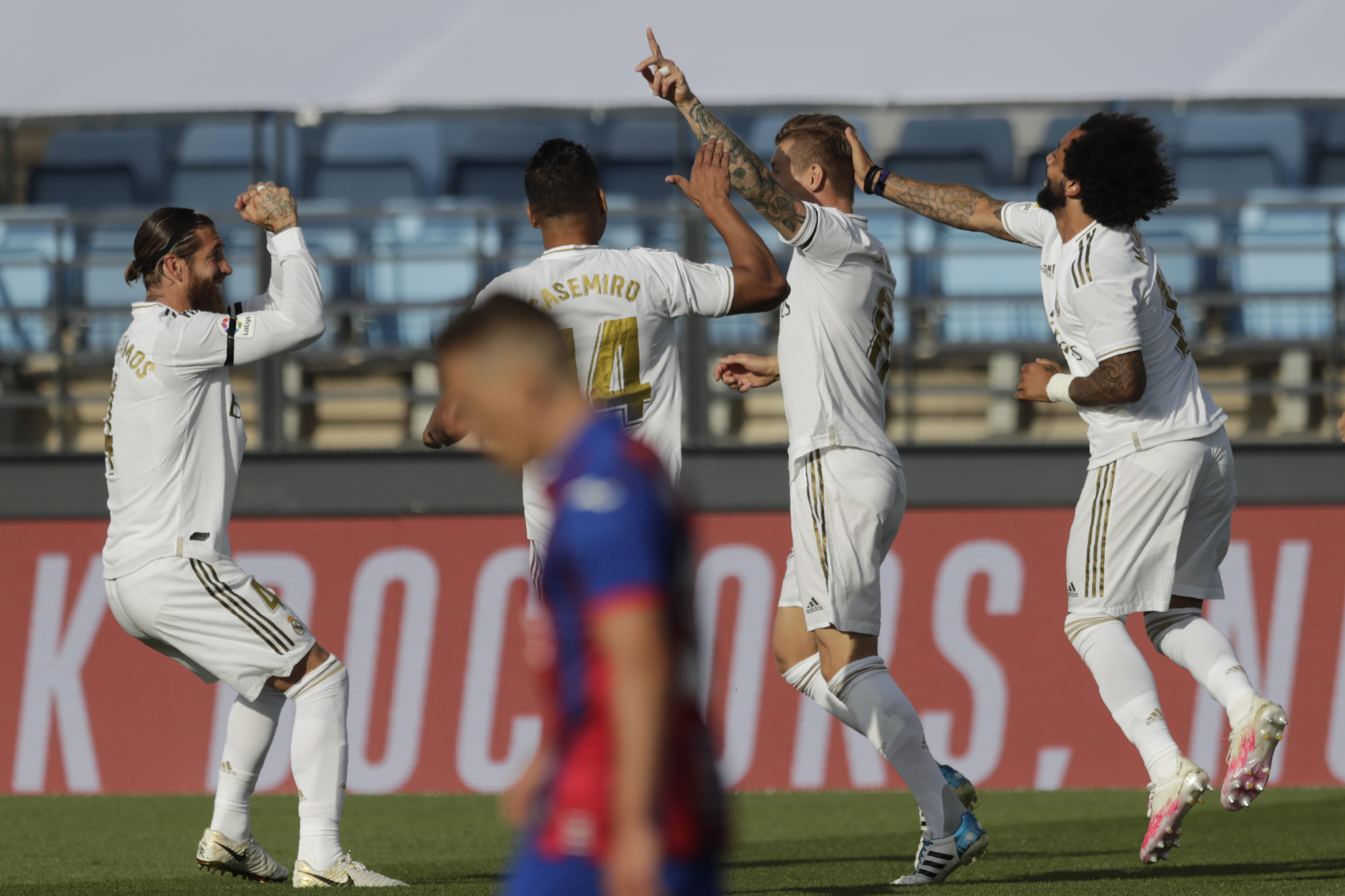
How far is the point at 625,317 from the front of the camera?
4574 mm

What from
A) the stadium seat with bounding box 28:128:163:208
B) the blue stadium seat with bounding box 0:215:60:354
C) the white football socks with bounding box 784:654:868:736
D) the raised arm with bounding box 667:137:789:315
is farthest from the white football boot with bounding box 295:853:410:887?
the stadium seat with bounding box 28:128:163:208

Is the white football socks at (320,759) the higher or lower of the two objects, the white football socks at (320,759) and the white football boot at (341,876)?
the higher

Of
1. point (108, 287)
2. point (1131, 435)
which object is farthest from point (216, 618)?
point (108, 287)

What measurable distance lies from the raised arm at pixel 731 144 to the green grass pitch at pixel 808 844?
81.9 inches

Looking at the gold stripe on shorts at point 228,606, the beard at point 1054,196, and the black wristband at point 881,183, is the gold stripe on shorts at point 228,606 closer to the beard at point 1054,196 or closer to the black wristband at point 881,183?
the black wristband at point 881,183

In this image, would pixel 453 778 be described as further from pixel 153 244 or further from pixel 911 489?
pixel 153 244

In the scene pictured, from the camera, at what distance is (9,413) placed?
9453mm

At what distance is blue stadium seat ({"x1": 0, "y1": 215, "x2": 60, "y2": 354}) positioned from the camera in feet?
32.7

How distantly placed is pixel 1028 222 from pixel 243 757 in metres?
3.11

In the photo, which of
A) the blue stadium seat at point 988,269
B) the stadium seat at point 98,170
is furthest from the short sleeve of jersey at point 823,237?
the stadium seat at point 98,170

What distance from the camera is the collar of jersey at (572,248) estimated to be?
4617mm

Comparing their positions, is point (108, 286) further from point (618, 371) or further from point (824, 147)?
point (618, 371)

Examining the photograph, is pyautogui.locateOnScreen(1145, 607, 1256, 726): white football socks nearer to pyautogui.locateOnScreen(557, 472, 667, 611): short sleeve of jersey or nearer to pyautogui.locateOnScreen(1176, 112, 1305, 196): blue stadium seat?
pyautogui.locateOnScreen(557, 472, 667, 611): short sleeve of jersey

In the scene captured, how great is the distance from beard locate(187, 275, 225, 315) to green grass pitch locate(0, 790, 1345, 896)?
1.87m
